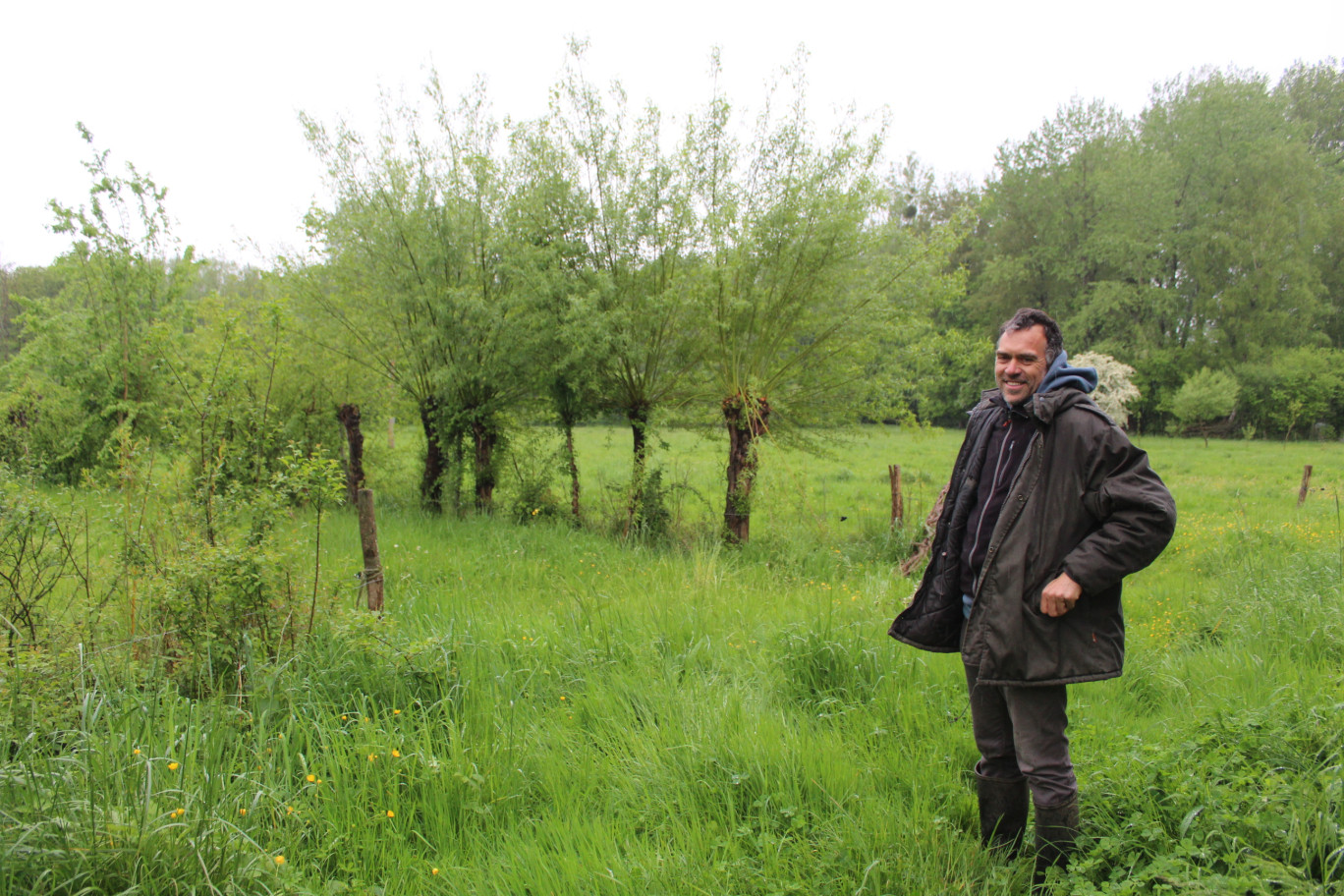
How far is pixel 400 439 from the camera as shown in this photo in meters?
25.2

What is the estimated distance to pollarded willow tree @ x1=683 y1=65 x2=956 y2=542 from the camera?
9641 mm

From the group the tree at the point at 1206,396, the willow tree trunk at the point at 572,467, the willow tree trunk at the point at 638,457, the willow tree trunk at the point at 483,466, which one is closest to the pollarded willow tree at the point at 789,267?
the willow tree trunk at the point at 638,457

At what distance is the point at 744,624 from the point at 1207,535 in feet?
26.9

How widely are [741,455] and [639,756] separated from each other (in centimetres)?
753

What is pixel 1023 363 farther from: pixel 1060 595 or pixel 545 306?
pixel 545 306

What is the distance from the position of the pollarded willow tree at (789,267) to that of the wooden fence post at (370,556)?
548cm

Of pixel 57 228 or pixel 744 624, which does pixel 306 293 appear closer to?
pixel 57 228

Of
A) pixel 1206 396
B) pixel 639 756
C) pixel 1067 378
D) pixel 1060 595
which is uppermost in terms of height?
pixel 1206 396

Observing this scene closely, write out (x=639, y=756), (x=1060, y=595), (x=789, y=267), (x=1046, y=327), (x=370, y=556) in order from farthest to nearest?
(x=789, y=267) → (x=370, y=556) → (x=639, y=756) → (x=1046, y=327) → (x=1060, y=595)

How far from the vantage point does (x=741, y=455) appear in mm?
10680

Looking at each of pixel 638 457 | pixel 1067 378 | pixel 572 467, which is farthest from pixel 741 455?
pixel 1067 378

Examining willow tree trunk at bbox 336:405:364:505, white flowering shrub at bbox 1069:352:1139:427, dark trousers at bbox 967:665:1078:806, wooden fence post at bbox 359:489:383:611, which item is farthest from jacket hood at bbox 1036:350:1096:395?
white flowering shrub at bbox 1069:352:1139:427

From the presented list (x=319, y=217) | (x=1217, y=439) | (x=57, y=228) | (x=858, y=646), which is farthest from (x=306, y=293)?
(x=1217, y=439)

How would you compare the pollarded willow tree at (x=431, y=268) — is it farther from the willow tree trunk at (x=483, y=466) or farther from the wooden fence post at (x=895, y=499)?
the wooden fence post at (x=895, y=499)
